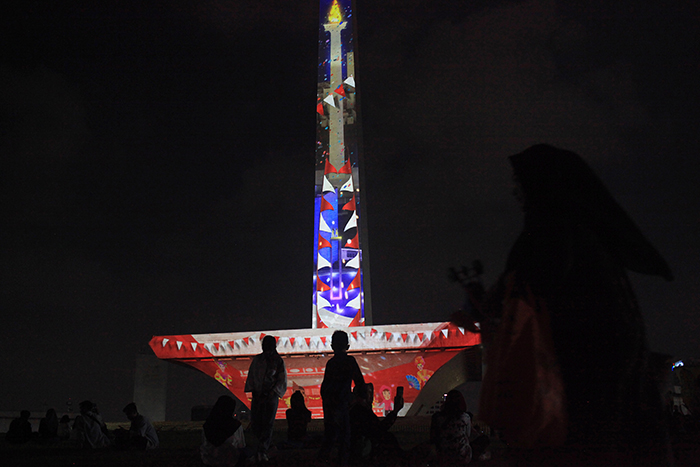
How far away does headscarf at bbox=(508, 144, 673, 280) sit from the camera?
5.89ft

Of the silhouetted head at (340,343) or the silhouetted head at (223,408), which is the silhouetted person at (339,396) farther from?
the silhouetted head at (223,408)

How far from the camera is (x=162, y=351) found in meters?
19.3

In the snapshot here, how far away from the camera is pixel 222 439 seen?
3998 millimetres

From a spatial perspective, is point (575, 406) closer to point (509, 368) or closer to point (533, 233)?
point (509, 368)

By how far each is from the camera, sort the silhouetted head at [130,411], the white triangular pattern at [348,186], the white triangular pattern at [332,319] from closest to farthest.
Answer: the silhouetted head at [130,411] < the white triangular pattern at [332,319] < the white triangular pattern at [348,186]

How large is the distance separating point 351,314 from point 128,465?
681 inches

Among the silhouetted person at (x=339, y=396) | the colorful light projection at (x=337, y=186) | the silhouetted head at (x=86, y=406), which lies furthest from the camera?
the colorful light projection at (x=337, y=186)

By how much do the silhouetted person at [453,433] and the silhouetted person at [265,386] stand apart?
1392 mm

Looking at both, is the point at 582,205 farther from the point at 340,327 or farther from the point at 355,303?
the point at 355,303

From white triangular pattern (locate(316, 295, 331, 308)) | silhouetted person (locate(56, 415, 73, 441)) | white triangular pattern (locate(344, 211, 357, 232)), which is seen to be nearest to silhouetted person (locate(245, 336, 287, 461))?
silhouetted person (locate(56, 415, 73, 441))

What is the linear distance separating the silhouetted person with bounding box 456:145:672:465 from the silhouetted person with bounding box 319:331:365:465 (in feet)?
7.08

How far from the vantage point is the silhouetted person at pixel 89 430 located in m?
6.71

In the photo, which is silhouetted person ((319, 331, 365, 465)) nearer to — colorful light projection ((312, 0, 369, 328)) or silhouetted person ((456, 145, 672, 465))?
silhouetted person ((456, 145, 672, 465))

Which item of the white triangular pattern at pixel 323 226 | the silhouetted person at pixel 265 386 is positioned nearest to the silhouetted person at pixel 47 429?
the silhouetted person at pixel 265 386
